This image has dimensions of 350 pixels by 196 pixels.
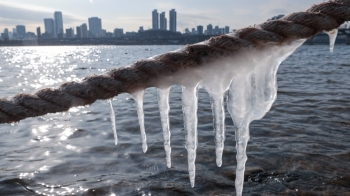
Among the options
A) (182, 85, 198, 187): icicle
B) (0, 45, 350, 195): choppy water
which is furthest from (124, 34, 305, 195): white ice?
(0, 45, 350, 195): choppy water

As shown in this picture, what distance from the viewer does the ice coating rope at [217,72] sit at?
214 cm

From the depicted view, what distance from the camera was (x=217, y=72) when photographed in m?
2.40

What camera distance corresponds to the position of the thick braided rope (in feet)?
6.99

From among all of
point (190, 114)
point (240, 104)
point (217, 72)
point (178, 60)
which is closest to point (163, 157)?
point (190, 114)

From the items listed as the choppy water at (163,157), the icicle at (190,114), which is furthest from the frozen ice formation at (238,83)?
the choppy water at (163,157)

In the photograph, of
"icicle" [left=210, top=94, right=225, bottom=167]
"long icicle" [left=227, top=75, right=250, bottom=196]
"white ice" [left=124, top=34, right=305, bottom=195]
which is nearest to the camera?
"white ice" [left=124, top=34, right=305, bottom=195]

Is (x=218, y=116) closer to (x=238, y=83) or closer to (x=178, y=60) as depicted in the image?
(x=238, y=83)

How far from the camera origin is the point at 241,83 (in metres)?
2.60

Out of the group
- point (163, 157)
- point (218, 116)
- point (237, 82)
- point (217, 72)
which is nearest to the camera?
point (217, 72)

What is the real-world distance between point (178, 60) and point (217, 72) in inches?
15.2

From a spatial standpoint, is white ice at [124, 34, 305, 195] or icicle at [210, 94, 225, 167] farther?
icicle at [210, 94, 225, 167]

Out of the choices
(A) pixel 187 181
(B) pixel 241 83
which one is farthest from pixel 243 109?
(A) pixel 187 181

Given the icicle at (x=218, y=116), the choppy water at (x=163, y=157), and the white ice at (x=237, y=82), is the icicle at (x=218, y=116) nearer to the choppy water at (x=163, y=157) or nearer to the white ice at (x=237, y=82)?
the white ice at (x=237, y=82)

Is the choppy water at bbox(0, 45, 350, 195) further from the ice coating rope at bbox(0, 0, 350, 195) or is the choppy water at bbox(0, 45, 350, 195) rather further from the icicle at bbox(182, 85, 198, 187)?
the ice coating rope at bbox(0, 0, 350, 195)
